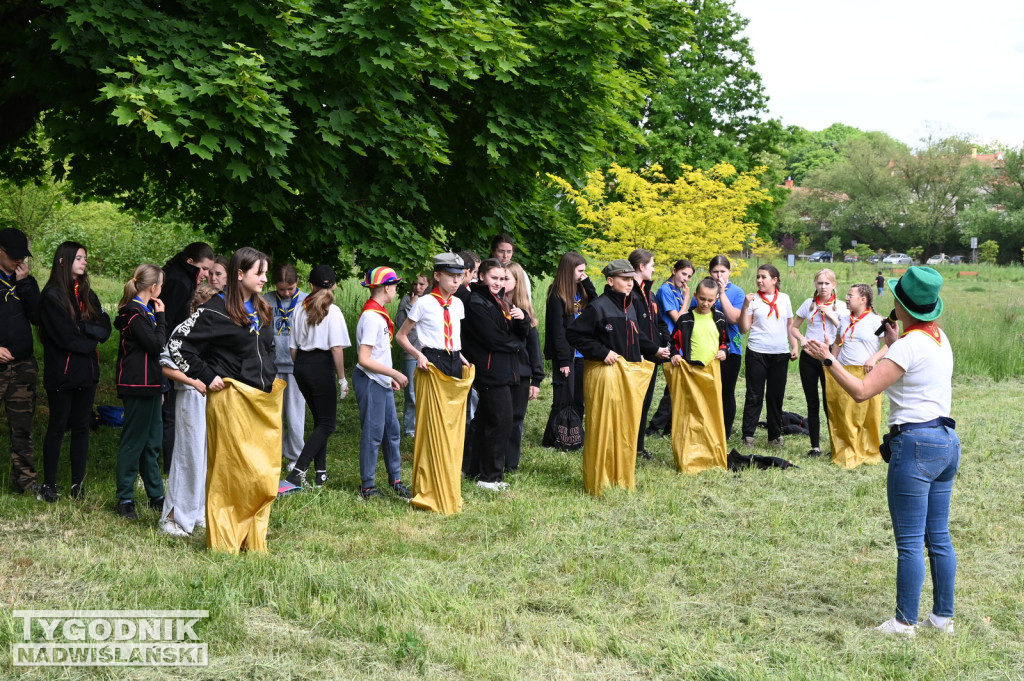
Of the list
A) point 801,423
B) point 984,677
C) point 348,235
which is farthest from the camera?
point 801,423

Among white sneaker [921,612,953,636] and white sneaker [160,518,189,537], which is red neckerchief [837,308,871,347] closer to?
white sneaker [921,612,953,636]

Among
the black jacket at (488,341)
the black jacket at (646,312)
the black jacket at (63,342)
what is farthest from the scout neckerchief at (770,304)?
the black jacket at (63,342)

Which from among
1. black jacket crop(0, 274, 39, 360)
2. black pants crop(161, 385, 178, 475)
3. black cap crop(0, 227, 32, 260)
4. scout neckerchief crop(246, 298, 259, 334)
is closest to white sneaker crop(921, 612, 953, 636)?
scout neckerchief crop(246, 298, 259, 334)

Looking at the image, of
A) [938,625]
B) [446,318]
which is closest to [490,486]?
[446,318]

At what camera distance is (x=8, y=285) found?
7520 millimetres

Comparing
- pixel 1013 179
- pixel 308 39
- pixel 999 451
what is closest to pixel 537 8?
pixel 308 39

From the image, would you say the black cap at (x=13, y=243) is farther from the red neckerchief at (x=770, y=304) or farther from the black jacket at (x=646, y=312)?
the red neckerchief at (x=770, y=304)

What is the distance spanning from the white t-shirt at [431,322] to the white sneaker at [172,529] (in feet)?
7.79

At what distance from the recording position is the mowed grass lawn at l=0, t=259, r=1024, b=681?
4.74 metres

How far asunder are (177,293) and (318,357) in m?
1.38

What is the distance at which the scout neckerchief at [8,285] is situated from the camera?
7.49 m

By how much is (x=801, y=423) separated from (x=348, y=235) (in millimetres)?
6307

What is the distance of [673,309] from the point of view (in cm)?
1070

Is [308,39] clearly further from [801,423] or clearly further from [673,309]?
[801,423]
